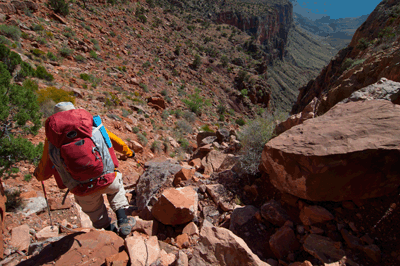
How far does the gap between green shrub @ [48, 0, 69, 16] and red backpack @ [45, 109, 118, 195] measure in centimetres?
1496

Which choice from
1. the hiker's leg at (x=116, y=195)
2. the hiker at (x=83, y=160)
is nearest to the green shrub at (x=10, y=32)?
the hiker at (x=83, y=160)

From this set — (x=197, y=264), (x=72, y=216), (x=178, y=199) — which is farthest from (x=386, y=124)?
(x=72, y=216)

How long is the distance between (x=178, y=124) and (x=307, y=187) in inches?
318

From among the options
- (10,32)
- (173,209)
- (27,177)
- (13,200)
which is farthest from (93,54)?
(173,209)

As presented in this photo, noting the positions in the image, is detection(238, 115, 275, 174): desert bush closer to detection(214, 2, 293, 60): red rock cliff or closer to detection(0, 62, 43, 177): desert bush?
detection(0, 62, 43, 177): desert bush

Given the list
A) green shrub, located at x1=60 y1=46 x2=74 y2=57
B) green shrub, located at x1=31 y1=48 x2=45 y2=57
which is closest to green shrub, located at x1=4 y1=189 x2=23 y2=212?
green shrub, located at x1=31 y1=48 x2=45 y2=57

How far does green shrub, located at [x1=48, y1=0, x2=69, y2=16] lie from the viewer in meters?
11.9

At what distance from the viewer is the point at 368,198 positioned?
7.08ft

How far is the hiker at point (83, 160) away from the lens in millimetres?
1938

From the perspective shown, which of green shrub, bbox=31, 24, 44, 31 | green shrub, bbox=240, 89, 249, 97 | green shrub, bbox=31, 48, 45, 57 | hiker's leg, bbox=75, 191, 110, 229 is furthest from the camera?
green shrub, bbox=240, 89, 249, 97

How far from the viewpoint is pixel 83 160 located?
1964 mm

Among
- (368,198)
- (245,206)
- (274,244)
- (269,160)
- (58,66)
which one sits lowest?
(58,66)

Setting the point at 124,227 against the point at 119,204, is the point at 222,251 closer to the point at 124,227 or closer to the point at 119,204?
the point at 124,227

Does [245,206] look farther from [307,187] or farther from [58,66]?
[58,66]
